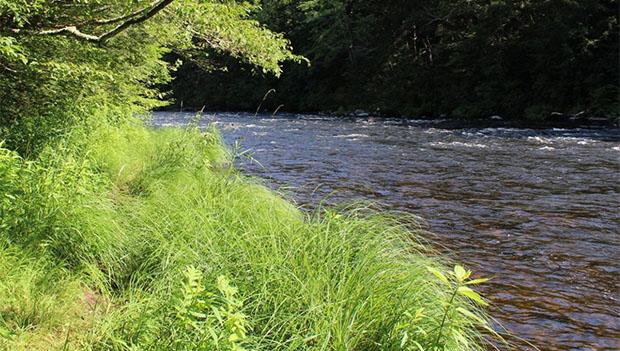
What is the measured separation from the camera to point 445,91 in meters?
32.1

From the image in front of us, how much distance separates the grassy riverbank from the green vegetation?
11 millimetres

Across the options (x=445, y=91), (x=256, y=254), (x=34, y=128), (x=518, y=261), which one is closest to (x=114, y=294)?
(x=256, y=254)

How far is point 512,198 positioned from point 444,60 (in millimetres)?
26761

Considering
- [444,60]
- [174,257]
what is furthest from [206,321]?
[444,60]

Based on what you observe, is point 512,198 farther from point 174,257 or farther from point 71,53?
point 174,257

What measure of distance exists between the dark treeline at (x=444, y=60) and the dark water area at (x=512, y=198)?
654 centimetres

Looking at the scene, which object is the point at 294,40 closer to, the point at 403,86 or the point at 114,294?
the point at 403,86

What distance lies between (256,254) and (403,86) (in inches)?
1282

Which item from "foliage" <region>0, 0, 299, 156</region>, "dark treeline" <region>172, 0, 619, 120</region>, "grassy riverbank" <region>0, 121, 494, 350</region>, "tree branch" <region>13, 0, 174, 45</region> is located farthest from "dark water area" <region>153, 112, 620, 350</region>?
"dark treeline" <region>172, 0, 619, 120</region>

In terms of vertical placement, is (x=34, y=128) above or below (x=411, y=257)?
above

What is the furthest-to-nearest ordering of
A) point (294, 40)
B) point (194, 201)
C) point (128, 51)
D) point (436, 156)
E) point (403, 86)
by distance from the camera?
point (294, 40) < point (403, 86) < point (436, 156) < point (128, 51) < point (194, 201)

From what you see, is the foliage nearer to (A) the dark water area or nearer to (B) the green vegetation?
(B) the green vegetation

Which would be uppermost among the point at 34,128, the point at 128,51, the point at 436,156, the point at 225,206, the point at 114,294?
the point at 128,51

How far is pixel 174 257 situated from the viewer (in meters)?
3.30
